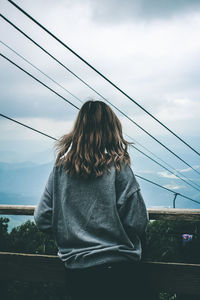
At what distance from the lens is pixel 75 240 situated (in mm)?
1554

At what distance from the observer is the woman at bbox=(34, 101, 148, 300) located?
4.93 feet

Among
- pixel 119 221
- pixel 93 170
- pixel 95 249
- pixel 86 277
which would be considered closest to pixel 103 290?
pixel 86 277

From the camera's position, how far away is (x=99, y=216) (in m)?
1.52

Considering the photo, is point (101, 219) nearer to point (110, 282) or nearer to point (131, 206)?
point (131, 206)

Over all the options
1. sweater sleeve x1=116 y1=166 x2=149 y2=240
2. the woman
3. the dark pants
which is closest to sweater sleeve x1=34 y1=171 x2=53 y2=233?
the woman

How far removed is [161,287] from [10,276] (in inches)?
39.4

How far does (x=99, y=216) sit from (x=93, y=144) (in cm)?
38

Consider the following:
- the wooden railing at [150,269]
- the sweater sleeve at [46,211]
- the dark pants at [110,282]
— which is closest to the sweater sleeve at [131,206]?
the dark pants at [110,282]

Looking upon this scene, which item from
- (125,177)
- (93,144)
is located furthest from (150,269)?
(93,144)

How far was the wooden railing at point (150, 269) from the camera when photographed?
179 centimetres

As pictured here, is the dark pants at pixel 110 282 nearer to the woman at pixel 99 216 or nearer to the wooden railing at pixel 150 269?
the woman at pixel 99 216

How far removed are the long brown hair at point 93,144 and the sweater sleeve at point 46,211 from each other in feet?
0.52

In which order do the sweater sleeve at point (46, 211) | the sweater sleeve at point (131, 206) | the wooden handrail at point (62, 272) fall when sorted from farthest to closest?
the wooden handrail at point (62, 272) → the sweater sleeve at point (46, 211) → the sweater sleeve at point (131, 206)

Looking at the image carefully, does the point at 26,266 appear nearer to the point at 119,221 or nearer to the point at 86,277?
the point at 86,277
